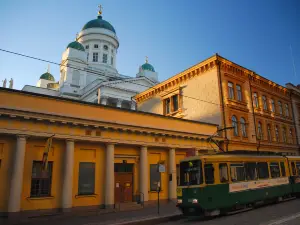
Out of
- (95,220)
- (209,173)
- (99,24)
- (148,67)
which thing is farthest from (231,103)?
(99,24)

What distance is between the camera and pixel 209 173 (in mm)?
12695

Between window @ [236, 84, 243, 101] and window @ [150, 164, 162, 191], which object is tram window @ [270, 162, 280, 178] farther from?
window @ [236, 84, 243, 101]

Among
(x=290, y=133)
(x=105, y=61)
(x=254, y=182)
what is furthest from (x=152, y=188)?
(x=105, y=61)

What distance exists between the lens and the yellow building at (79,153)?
43.0 feet

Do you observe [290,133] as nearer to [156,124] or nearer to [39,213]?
[156,124]

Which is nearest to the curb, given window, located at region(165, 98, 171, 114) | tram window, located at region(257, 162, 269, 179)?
tram window, located at region(257, 162, 269, 179)

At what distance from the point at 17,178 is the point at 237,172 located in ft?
37.7

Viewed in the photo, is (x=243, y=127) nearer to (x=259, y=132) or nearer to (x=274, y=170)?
(x=259, y=132)

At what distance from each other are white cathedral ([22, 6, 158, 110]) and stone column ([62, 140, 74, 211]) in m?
32.5

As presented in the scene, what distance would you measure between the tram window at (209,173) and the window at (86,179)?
23.7 feet

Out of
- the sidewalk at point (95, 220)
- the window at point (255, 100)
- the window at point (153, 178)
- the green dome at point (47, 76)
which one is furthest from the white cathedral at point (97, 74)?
the sidewalk at point (95, 220)

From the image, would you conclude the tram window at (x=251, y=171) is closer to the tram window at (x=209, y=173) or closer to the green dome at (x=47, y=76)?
the tram window at (x=209, y=173)

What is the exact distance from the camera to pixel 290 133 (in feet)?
107

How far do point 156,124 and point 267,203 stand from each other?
922 cm
